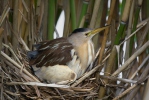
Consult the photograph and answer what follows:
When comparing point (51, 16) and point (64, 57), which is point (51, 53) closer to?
point (64, 57)

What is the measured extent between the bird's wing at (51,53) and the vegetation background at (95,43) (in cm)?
7

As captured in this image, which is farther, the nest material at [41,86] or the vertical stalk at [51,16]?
the vertical stalk at [51,16]

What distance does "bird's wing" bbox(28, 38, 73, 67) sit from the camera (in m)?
2.34

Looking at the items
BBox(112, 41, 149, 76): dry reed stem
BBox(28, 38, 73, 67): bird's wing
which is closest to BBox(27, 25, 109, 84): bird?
BBox(28, 38, 73, 67): bird's wing

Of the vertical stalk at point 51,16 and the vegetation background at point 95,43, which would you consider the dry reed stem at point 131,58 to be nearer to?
the vegetation background at point 95,43

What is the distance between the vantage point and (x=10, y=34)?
2.36 meters

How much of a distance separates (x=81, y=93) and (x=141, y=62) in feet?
1.07

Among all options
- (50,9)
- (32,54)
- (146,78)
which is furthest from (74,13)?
(146,78)

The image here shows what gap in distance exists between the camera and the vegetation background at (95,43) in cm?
220

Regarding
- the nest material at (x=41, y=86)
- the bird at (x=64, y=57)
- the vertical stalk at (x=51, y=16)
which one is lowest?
the nest material at (x=41, y=86)

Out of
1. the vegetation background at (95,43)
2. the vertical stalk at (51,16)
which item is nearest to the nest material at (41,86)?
the vegetation background at (95,43)

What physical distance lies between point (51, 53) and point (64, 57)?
0.08 metres

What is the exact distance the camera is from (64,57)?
7.66ft

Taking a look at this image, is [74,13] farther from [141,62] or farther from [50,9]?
[141,62]
